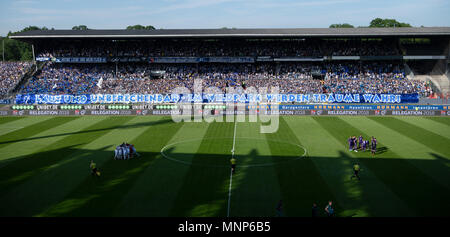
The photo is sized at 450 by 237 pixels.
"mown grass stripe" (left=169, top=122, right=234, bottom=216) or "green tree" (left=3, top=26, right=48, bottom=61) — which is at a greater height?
"green tree" (left=3, top=26, right=48, bottom=61)

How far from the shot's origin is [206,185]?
22281 millimetres

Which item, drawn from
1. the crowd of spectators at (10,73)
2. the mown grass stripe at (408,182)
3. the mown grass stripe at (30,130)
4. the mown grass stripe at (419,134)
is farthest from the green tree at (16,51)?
the mown grass stripe at (408,182)

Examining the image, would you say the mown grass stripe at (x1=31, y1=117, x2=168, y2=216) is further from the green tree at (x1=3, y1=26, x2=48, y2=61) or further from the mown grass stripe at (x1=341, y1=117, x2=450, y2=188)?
the green tree at (x1=3, y1=26, x2=48, y2=61)

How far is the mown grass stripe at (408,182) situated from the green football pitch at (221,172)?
0.20 ft

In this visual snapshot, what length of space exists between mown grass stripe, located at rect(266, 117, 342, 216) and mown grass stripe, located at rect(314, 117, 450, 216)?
3909 millimetres

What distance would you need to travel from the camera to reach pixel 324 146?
31.8m

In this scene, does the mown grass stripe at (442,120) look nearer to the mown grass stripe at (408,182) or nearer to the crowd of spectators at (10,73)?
the mown grass stripe at (408,182)

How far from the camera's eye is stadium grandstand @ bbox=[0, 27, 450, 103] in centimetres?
6619

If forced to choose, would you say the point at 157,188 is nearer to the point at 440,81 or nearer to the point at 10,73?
the point at 10,73

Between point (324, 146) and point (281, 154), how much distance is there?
489cm

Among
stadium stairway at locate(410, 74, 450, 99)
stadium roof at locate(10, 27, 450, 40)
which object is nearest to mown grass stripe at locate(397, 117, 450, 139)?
stadium stairway at locate(410, 74, 450, 99)
